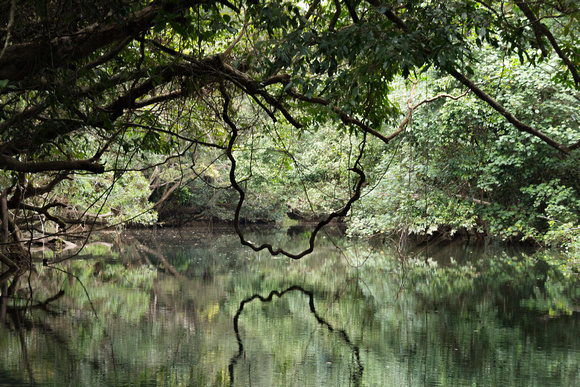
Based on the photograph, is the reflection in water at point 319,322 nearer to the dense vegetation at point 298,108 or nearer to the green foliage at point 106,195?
the dense vegetation at point 298,108

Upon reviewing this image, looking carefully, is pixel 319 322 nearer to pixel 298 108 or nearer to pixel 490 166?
pixel 298 108

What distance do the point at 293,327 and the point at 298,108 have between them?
3.54 metres

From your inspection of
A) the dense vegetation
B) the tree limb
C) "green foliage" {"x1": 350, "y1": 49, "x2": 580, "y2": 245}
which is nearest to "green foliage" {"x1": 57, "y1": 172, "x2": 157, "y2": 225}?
the dense vegetation

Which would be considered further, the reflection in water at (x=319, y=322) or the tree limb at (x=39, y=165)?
the reflection in water at (x=319, y=322)

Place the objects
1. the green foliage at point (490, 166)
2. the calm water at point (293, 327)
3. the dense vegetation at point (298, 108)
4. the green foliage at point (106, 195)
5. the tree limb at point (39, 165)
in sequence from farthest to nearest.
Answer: the green foliage at point (490, 166)
the green foliage at point (106, 195)
the calm water at point (293, 327)
the tree limb at point (39, 165)
the dense vegetation at point (298, 108)

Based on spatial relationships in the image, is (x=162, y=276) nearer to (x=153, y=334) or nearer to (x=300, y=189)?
(x=153, y=334)

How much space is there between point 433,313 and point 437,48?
4.96 metres

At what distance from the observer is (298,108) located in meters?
9.27

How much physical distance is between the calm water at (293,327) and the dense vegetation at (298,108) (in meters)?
1.13

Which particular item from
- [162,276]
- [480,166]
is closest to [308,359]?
[162,276]

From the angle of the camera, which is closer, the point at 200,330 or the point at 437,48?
the point at 437,48

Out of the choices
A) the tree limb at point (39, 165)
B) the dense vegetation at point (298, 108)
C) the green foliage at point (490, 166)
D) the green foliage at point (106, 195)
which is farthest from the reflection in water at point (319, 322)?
the green foliage at point (490, 166)

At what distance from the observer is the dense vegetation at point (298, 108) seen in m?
4.66

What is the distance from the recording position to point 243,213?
111 feet
